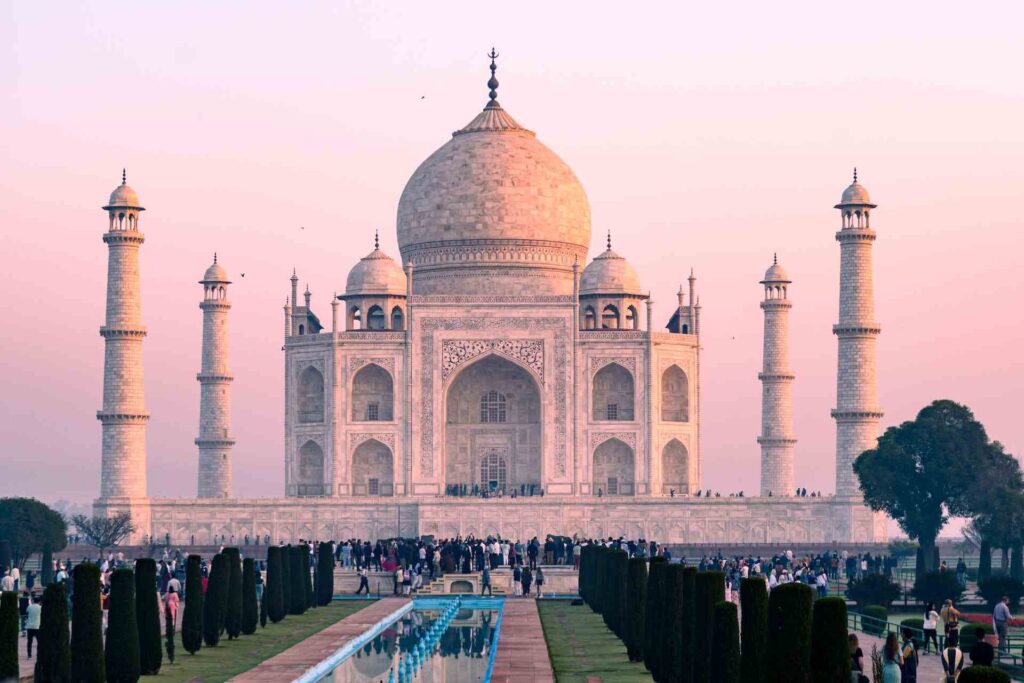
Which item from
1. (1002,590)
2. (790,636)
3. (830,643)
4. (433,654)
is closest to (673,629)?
(790,636)

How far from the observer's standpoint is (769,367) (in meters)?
50.9

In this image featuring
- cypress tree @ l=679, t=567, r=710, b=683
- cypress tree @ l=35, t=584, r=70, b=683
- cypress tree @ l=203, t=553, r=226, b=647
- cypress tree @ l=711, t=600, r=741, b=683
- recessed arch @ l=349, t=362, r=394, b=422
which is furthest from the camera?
recessed arch @ l=349, t=362, r=394, b=422

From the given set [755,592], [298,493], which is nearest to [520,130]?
[298,493]

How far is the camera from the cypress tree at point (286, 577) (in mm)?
28859

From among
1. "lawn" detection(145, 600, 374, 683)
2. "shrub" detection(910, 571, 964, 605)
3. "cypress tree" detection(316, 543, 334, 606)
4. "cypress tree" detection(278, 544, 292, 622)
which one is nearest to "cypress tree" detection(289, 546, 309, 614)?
"cypress tree" detection(278, 544, 292, 622)

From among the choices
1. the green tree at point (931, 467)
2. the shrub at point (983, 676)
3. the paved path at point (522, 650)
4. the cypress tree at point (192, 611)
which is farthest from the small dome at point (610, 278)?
the shrub at point (983, 676)

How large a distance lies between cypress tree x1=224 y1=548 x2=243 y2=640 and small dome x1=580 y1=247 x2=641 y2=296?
85.7 feet

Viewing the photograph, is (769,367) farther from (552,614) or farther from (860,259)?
(552,614)

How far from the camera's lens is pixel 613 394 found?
1950 inches

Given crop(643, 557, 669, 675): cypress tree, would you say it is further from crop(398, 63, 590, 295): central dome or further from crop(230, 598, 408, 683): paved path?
crop(398, 63, 590, 295): central dome

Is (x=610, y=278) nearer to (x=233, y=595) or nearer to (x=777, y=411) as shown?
(x=777, y=411)

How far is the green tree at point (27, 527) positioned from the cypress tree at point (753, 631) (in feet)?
81.6

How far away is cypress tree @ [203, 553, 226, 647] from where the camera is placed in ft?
80.1

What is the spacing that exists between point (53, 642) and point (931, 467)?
82.0 ft
